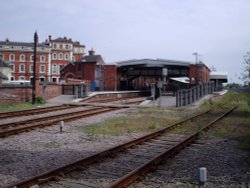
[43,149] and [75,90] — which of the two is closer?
[43,149]

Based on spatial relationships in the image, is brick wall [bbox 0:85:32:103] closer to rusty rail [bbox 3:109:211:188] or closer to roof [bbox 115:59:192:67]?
rusty rail [bbox 3:109:211:188]

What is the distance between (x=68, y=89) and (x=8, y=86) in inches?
381

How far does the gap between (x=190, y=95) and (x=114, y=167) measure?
2136 cm

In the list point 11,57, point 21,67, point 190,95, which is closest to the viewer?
point 190,95

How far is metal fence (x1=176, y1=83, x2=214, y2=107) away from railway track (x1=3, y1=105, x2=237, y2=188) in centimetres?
1500

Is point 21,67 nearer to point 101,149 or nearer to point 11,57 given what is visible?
point 11,57

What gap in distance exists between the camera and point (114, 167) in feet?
25.6

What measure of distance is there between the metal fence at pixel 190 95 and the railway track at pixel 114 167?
49.2 ft

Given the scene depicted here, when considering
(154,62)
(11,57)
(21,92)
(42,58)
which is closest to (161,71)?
(154,62)

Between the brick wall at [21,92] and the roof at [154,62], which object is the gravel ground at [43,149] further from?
the roof at [154,62]

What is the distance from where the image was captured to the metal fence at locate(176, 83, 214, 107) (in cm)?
2628

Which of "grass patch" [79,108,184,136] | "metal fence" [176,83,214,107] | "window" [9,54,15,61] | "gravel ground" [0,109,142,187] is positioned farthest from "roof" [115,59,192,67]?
"window" [9,54,15,61]

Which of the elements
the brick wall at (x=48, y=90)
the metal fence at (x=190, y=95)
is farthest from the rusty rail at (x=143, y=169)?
the brick wall at (x=48, y=90)

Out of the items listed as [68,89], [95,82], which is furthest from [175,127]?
[95,82]
